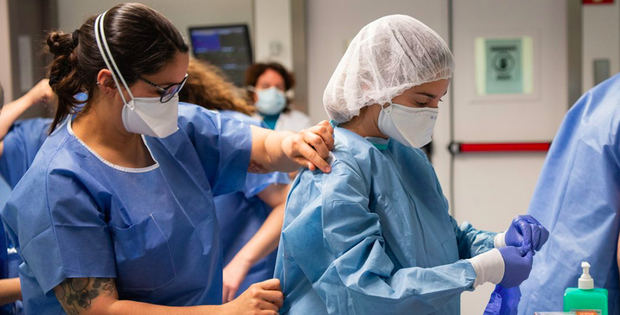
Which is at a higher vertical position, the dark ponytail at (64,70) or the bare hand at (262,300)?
the dark ponytail at (64,70)

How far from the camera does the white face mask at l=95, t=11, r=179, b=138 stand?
136 centimetres

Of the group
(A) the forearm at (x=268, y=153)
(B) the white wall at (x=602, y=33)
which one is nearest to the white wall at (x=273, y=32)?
(B) the white wall at (x=602, y=33)

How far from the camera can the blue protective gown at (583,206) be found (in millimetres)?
1501

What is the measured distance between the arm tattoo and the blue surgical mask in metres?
2.41

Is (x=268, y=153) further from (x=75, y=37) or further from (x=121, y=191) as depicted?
(x=75, y=37)

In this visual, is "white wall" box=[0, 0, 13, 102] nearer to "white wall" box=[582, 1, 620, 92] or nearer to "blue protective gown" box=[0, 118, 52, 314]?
"blue protective gown" box=[0, 118, 52, 314]

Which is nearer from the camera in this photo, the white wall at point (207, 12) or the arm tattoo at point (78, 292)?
the arm tattoo at point (78, 292)

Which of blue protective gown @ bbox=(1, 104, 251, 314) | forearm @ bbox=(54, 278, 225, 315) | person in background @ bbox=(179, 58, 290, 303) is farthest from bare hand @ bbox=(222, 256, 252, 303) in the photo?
forearm @ bbox=(54, 278, 225, 315)

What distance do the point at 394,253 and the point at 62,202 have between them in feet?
2.07

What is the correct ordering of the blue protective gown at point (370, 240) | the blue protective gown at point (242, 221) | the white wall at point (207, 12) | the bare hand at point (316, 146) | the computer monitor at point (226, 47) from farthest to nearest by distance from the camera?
the computer monitor at point (226, 47)
the white wall at point (207, 12)
the blue protective gown at point (242, 221)
the bare hand at point (316, 146)
the blue protective gown at point (370, 240)

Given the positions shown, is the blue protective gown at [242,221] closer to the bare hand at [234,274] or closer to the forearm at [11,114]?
the bare hand at [234,274]

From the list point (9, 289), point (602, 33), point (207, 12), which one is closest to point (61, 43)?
point (9, 289)

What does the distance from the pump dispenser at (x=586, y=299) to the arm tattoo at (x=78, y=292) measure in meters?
0.89

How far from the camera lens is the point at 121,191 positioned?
1405 millimetres
